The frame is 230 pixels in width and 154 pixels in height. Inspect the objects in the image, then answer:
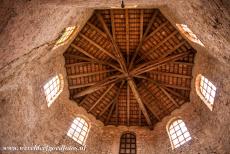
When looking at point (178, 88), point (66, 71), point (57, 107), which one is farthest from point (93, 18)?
point (178, 88)

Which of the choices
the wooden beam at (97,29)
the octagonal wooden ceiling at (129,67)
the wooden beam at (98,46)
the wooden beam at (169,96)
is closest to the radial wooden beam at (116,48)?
the octagonal wooden ceiling at (129,67)

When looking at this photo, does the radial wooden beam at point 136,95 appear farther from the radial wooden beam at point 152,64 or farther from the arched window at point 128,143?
the arched window at point 128,143

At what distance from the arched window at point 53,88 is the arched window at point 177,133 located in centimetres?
674

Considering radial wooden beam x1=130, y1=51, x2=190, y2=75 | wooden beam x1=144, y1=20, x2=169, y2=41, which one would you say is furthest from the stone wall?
radial wooden beam x1=130, y1=51, x2=190, y2=75

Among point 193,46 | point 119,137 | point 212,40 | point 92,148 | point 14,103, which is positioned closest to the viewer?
point 212,40

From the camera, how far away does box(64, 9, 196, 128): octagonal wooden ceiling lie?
51.3ft

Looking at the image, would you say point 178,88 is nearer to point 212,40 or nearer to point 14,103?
point 212,40

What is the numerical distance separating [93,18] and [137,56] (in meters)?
4.01

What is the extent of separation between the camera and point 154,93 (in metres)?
18.2

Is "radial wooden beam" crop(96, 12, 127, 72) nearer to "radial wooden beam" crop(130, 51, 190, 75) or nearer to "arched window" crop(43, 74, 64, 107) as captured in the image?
"radial wooden beam" crop(130, 51, 190, 75)

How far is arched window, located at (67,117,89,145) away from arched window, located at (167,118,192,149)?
4871 millimetres

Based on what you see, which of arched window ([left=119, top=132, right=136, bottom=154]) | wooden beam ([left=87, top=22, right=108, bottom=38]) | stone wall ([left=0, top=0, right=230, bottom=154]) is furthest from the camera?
arched window ([left=119, top=132, right=136, bottom=154])

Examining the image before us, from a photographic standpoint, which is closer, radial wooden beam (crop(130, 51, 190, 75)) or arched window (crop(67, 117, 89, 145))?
arched window (crop(67, 117, 89, 145))

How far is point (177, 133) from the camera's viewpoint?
15.9m
